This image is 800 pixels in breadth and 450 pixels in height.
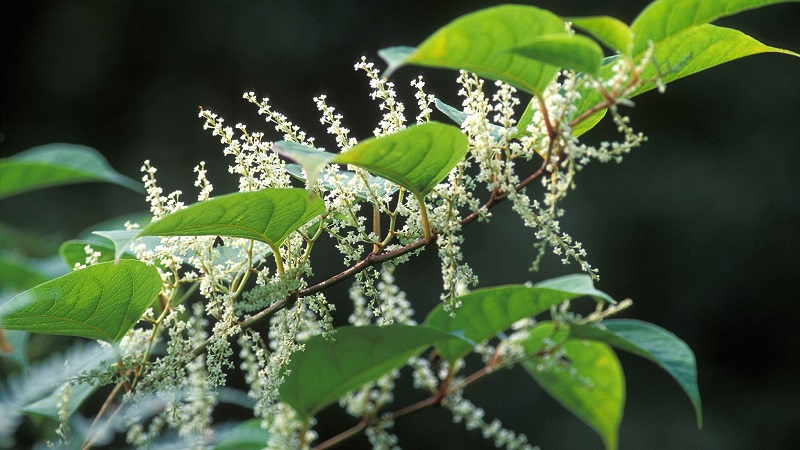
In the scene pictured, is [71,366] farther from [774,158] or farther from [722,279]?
[774,158]

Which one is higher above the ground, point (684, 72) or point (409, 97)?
point (409, 97)

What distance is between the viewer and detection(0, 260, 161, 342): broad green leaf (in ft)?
2.32

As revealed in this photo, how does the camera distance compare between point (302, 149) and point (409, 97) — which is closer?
point (302, 149)

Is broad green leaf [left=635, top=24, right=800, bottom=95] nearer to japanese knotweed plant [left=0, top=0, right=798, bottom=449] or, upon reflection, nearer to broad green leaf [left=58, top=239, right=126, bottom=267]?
japanese knotweed plant [left=0, top=0, right=798, bottom=449]

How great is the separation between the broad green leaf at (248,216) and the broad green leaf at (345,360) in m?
0.11

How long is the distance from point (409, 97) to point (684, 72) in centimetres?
280

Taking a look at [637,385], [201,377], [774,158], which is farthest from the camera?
[774,158]

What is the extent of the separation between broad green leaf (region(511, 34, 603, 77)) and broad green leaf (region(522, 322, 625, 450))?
0.24 meters

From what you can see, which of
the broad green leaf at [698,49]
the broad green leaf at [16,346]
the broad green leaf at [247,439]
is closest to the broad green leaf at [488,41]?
the broad green leaf at [698,49]

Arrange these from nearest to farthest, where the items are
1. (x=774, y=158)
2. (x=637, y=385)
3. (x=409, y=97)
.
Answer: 1. (x=409, y=97)
2. (x=637, y=385)
3. (x=774, y=158)

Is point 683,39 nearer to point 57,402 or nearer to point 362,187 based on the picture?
point 362,187

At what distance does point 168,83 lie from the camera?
3.84 metres

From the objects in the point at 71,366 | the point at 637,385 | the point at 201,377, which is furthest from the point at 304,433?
the point at 637,385

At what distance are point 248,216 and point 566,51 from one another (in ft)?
0.99
